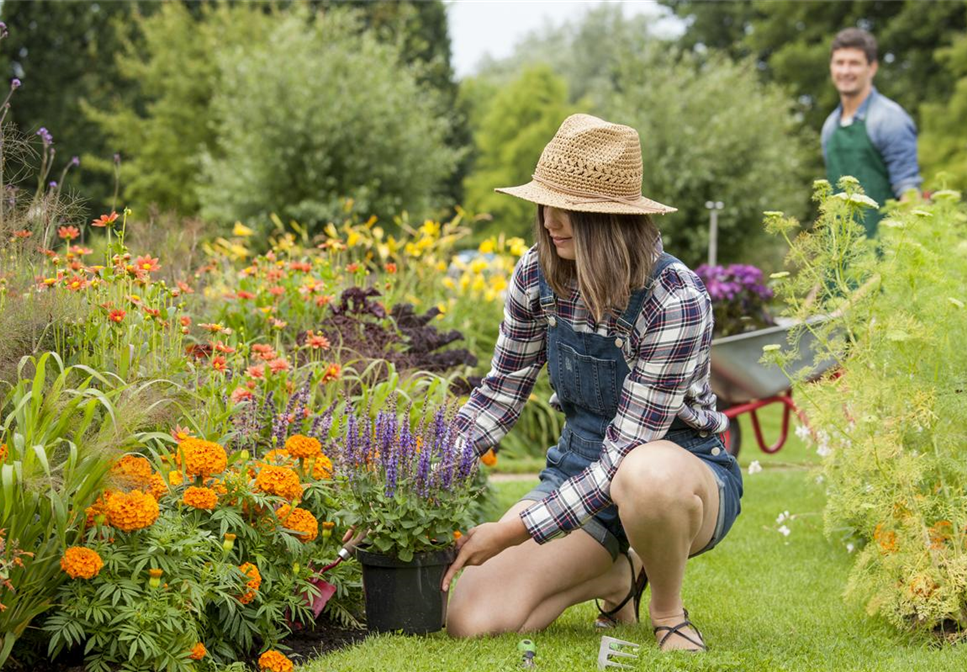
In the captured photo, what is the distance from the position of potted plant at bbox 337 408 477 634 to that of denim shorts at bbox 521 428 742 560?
1.12 ft

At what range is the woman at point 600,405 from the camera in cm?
268

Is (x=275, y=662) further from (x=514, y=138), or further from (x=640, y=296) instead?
(x=514, y=138)

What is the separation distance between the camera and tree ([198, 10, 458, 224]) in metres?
12.6

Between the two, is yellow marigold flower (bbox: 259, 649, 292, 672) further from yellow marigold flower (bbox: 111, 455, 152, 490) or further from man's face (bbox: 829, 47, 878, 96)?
man's face (bbox: 829, 47, 878, 96)

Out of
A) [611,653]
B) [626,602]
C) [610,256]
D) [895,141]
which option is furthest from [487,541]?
[895,141]

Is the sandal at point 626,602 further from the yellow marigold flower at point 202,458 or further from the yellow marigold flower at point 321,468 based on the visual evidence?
the yellow marigold flower at point 202,458

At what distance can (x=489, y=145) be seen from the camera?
26.2 m

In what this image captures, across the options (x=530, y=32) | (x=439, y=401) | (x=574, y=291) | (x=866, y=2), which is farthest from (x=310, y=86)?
(x=530, y=32)

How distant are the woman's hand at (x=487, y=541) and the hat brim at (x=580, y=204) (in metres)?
0.79

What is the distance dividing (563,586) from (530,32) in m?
60.3

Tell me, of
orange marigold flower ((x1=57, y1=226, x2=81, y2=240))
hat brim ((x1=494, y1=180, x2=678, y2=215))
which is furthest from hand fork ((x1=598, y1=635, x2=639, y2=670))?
orange marigold flower ((x1=57, y1=226, x2=81, y2=240))

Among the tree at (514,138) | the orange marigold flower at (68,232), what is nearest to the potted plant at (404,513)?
the orange marigold flower at (68,232)

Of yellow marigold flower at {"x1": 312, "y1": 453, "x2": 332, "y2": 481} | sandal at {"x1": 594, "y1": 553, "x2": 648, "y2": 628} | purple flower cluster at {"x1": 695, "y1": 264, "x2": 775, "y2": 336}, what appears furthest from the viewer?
purple flower cluster at {"x1": 695, "y1": 264, "x2": 775, "y2": 336}

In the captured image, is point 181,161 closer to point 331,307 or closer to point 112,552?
point 331,307
